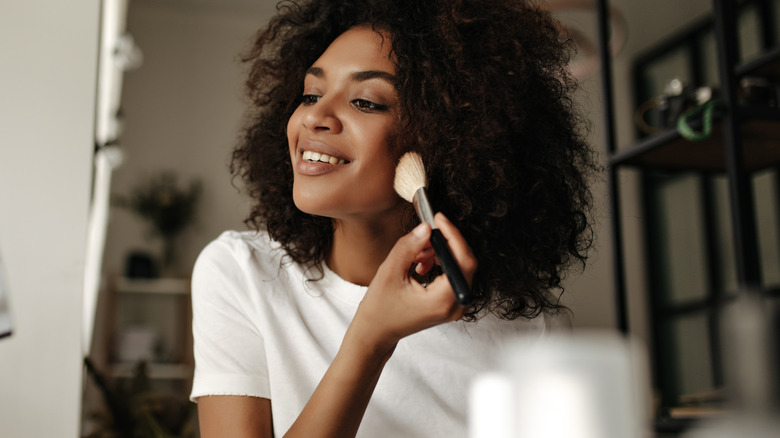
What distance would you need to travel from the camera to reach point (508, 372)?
0.29m

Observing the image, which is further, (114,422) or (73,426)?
(114,422)

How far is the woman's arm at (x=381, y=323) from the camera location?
24.9 inches

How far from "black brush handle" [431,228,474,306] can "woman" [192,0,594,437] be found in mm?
227

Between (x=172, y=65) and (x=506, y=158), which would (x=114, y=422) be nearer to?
(x=506, y=158)

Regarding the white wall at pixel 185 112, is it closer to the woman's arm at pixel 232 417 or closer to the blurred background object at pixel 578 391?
the woman's arm at pixel 232 417

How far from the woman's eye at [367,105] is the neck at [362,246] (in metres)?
0.16

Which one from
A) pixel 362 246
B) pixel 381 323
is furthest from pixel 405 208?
pixel 381 323

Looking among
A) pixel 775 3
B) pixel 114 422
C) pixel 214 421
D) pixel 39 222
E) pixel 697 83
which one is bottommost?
pixel 114 422

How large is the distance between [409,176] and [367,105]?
16 centimetres

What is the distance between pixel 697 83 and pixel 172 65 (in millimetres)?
3298

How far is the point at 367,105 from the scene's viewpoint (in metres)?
0.93

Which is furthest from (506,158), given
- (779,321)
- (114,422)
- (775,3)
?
(775,3)

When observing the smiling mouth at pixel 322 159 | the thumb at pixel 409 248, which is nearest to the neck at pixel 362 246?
the smiling mouth at pixel 322 159

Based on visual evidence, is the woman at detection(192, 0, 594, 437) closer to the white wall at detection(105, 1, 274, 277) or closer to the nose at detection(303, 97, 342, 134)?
the nose at detection(303, 97, 342, 134)
